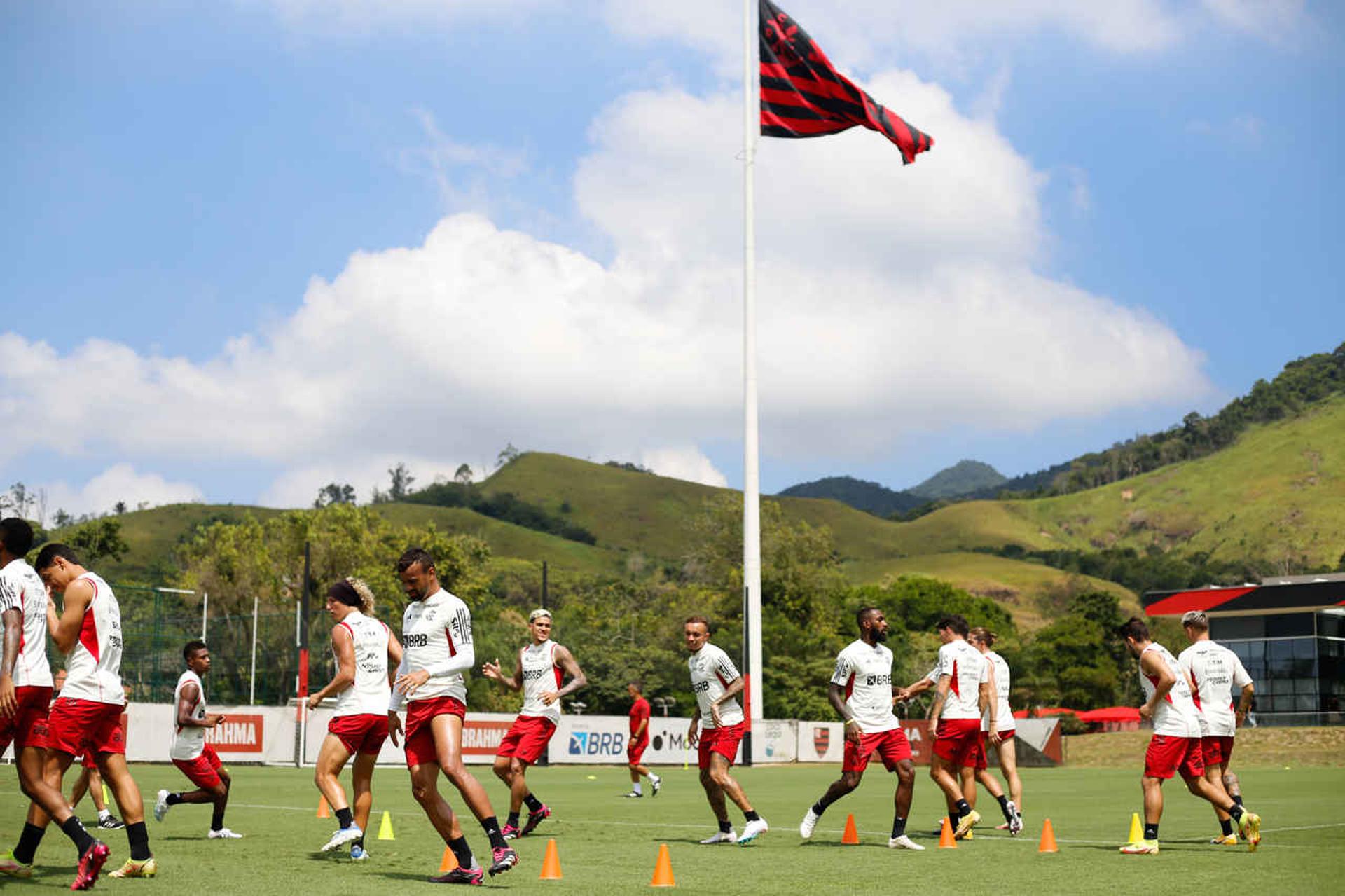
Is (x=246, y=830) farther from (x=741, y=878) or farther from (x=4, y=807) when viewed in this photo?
(x=741, y=878)

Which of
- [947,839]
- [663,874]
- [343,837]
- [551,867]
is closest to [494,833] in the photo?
[551,867]

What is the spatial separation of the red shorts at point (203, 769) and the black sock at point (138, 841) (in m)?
3.63

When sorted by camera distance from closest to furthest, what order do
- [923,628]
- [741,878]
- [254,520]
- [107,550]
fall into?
1. [741,878]
2. [107,550]
3. [254,520]
4. [923,628]

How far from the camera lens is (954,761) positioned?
46.8 ft

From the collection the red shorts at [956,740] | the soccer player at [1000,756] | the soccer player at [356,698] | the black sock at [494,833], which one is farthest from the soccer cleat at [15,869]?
the soccer player at [1000,756]

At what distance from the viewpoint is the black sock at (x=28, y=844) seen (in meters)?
9.21

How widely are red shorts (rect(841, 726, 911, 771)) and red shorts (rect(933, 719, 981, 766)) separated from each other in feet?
3.52

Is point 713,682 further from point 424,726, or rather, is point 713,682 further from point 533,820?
point 424,726

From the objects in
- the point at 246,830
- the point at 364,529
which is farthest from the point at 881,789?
the point at 364,529

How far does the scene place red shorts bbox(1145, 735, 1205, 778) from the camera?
12.5 metres

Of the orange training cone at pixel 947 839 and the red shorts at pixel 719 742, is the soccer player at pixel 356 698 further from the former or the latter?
the orange training cone at pixel 947 839

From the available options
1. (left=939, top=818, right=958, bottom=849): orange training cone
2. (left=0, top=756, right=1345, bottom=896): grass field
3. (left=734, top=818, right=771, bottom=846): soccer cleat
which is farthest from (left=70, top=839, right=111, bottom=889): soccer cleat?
(left=939, top=818, right=958, bottom=849): orange training cone

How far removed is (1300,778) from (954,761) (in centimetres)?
2398

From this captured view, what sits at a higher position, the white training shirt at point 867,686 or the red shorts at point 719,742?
the white training shirt at point 867,686
